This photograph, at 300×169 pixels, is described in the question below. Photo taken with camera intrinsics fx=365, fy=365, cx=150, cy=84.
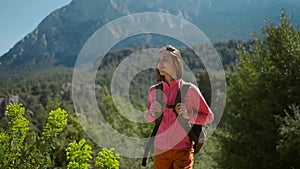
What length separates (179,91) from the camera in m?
2.68

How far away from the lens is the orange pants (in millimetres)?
2650

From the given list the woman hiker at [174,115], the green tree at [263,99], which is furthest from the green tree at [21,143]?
the green tree at [263,99]

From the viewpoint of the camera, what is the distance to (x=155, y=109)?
2.67 meters

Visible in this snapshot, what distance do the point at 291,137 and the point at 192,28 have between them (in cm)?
648

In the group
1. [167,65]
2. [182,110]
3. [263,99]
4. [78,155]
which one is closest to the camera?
[182,110]

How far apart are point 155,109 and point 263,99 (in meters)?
9.37

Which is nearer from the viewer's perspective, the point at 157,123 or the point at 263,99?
the point at 157,123

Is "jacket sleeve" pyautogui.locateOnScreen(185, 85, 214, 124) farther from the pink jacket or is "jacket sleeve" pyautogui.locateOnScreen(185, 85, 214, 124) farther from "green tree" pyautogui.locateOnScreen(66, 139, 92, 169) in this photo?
"green tree" pyautogui.locateOnScreen(66, 139, 92, 169)

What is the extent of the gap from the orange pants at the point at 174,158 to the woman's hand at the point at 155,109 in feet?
0.87

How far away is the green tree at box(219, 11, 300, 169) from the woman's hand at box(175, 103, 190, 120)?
769 cm

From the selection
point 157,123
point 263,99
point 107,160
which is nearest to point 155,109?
point 157,123

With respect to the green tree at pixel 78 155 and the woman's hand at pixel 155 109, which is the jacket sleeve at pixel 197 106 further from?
the green tree at pixel 78 155

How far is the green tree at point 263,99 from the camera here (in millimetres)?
10523

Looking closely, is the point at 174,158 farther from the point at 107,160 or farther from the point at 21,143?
the point at 21,143
